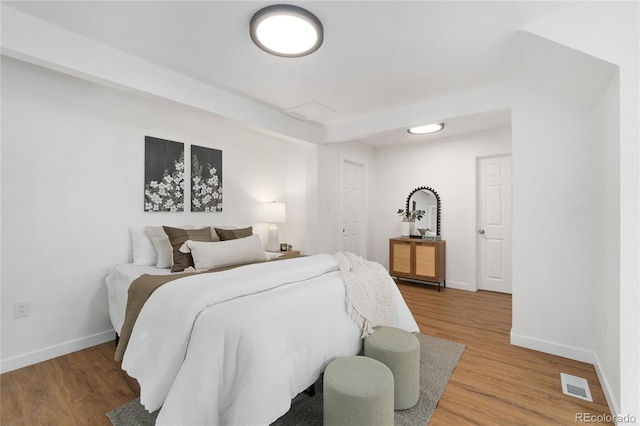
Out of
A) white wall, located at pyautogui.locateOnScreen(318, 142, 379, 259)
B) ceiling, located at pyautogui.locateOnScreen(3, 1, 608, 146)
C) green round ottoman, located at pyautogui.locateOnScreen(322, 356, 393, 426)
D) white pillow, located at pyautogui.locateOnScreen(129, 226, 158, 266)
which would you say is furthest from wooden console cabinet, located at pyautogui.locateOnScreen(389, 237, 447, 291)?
white pillow, located at pyautogui.locateOnScreen(129, 226, 158, 266)

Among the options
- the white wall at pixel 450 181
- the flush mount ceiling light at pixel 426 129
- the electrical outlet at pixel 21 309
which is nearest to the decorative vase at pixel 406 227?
the white wall at pixel 450 181

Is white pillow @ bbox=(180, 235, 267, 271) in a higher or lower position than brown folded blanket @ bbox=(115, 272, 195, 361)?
higher

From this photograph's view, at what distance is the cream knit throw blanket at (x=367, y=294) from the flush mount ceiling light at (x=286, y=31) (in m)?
1.68

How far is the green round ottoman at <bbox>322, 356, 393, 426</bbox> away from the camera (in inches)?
54.6

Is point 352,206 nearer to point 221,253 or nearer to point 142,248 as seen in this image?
point 221,253

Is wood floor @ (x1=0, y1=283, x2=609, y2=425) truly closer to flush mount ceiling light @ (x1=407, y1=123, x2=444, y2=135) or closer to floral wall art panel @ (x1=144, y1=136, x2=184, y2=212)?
floral wall art panel @ (x1=144, y1=136, x2=184, y2=212)

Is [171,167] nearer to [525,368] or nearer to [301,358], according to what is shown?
Answer: [301,358]

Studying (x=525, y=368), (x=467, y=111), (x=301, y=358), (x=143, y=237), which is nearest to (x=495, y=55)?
(x=467, y=111)

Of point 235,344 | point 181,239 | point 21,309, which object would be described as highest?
point 181,239

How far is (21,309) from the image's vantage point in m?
2.28

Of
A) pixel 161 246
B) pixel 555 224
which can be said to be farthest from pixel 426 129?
pixel 161 246

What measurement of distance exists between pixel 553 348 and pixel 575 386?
52cm

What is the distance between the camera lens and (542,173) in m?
2.58

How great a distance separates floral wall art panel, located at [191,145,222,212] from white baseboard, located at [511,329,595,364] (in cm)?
344
